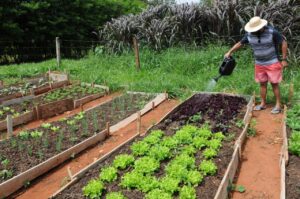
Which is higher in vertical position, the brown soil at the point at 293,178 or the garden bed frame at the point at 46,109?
the garden bed frame at the point at 46,109

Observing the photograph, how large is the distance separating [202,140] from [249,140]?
0.93 meters

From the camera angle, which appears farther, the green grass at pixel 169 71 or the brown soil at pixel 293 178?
the green grass at pixel 169 71

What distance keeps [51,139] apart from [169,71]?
4.74 meters

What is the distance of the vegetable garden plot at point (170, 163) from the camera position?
3.66 metres

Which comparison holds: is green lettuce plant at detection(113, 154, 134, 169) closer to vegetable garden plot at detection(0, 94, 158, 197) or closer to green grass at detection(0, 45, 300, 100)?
vegetable garden plot at detection(0, 94, 158, 197)

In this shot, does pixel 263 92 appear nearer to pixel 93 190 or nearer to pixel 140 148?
pixel 140 148

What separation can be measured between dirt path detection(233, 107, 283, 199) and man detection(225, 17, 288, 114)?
62 cm

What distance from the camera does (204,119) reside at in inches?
226

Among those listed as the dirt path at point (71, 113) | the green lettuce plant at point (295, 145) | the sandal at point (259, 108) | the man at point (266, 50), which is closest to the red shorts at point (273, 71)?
the man at point (266, 50)

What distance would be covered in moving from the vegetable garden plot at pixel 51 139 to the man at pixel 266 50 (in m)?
2.36

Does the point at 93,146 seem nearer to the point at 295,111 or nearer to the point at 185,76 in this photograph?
the point at 295,111

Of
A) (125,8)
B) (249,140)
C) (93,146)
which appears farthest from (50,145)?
(125,8)

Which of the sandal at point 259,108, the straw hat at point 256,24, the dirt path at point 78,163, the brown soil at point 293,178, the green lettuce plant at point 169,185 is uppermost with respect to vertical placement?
the straw hat at point 256,24

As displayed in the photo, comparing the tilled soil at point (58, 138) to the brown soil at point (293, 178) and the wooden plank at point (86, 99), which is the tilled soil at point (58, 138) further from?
the brown soil at point (293, 178)
